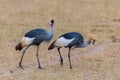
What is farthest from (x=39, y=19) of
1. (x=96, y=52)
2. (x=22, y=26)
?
(x=96, y=52)

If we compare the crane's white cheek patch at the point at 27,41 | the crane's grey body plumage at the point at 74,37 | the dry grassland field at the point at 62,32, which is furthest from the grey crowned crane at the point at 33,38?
the dry grassland field at the point at 62,32

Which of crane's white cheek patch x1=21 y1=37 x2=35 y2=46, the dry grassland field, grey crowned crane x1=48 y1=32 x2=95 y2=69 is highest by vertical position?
crane's white cheek patch x1=21 y1=37 x2=35 y2=46

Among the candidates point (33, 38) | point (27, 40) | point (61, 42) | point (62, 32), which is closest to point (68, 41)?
point (61, 42)

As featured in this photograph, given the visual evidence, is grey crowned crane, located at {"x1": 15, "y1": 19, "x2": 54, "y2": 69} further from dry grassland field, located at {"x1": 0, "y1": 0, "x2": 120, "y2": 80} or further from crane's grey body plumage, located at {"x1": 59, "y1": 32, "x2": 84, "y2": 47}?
dry grassland field, located at {"x1": 0, "y1": 0, "x2": 120, "y2": 80}

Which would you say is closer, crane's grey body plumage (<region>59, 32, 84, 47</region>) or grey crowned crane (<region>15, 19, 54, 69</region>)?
grey crowned crane (<region>15, 19, 54, 69</region>)

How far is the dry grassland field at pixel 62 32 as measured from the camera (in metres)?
9.14

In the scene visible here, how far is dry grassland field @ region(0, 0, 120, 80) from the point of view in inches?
360

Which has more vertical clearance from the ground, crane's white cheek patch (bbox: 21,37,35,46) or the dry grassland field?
crane's white cheek patch (bbox: 21,37,35,46)

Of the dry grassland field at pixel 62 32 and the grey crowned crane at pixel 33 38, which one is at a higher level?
the grey crowned crane at pixel 33 38

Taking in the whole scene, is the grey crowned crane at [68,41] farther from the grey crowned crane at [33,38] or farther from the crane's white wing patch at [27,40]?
the crane's white wing patch at [27,40]

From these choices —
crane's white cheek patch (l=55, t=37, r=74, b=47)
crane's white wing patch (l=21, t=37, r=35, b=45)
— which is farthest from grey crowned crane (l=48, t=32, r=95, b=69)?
crane's white wing patch (l=21, t=37, r=35, b=45)

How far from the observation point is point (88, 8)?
2000 cm

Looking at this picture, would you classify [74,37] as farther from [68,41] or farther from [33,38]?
[33,38]

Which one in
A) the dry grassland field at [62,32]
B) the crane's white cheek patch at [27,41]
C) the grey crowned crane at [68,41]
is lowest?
the dry grassland field at [62,32]
